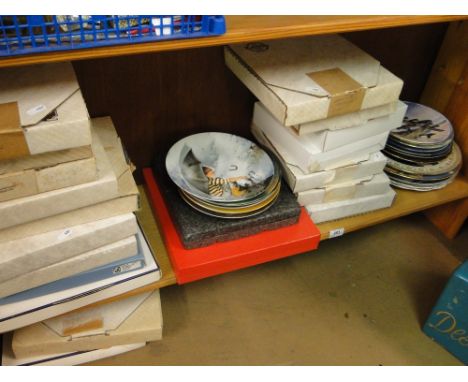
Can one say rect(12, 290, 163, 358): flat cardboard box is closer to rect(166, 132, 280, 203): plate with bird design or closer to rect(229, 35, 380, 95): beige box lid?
rect(166, 132, 280, 203): plate with bird design

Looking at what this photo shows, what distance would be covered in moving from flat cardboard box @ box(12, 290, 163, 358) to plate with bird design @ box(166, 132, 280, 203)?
32 centimetres

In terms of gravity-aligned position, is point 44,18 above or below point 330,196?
above

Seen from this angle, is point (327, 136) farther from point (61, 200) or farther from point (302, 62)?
point (61, 200)

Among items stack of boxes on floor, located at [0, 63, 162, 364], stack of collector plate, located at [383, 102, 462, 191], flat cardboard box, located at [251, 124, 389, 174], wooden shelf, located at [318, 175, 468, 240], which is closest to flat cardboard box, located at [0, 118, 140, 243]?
stack of boxes on floor, located at [0, 63, 162, 364]

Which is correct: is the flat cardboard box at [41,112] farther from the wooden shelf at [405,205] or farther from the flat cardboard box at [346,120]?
the wooden shelf at [405,205]

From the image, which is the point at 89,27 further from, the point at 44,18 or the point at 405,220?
the point at 405,220

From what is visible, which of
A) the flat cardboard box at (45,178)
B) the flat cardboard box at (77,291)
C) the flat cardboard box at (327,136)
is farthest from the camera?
the flat cardboard box at (327,136)

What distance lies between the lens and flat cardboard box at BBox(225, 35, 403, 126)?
0.91 m

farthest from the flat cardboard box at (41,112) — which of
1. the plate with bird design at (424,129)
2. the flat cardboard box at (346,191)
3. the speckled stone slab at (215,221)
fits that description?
the plate with bird design at (424,129)

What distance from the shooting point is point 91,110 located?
3.49 feet

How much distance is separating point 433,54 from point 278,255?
33.6 inches

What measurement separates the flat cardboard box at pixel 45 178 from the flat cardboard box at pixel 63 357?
49cm

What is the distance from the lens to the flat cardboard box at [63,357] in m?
1.04
